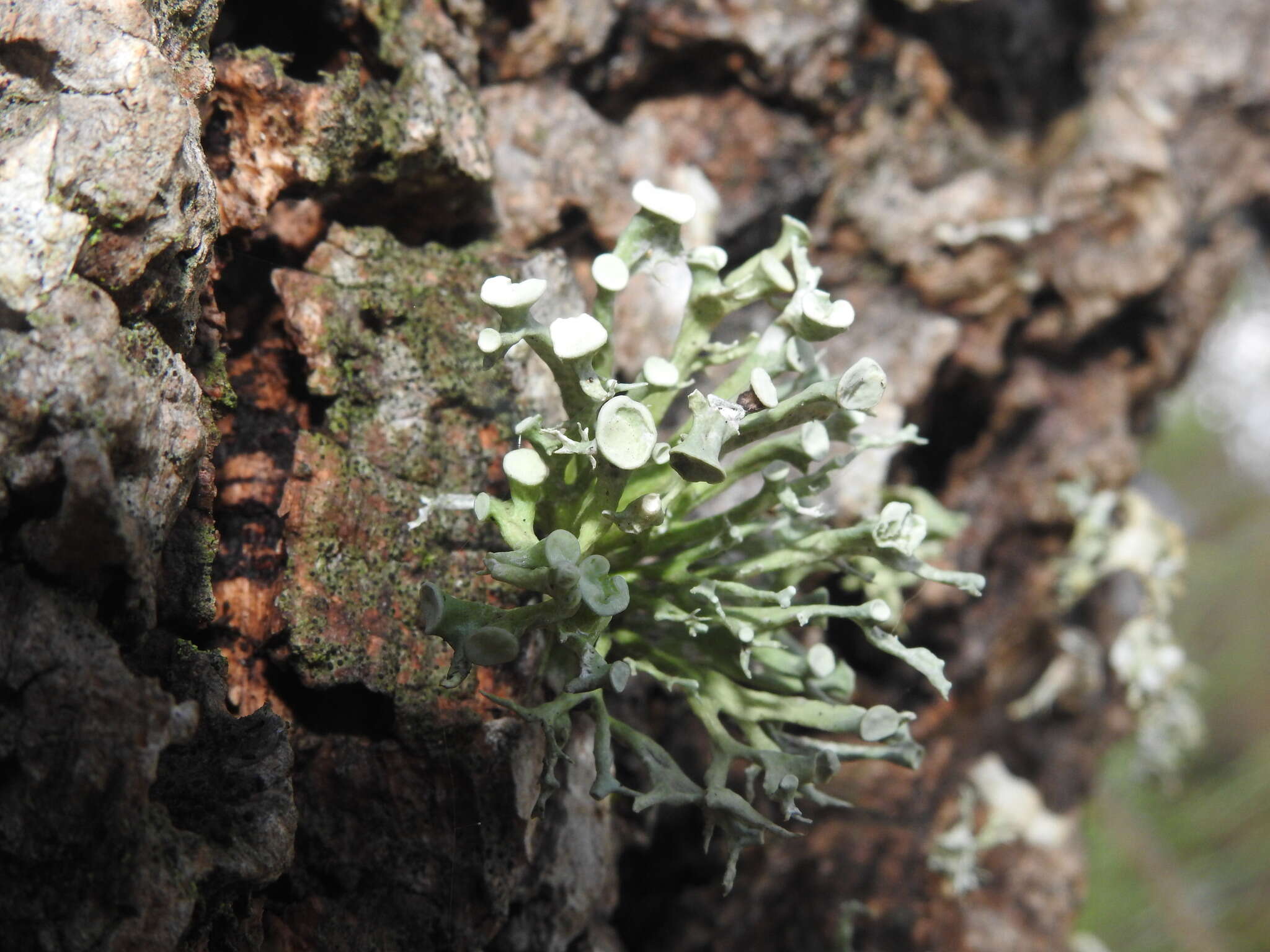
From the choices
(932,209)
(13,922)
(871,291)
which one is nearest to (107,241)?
(13,922)

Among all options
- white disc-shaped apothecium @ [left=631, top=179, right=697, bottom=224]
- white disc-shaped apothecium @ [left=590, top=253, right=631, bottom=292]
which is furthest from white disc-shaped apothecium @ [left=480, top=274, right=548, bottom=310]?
white disc-shaped apothecium @ [left=631, top=179, right=697, bottom=224]

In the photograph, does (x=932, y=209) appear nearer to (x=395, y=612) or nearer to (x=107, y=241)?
(x=395, y=612)

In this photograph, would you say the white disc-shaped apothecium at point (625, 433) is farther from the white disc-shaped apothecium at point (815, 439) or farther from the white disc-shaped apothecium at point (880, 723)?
the white disc-shaped apothecium at point (880, 723)

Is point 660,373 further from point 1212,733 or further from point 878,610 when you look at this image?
point 1212,733

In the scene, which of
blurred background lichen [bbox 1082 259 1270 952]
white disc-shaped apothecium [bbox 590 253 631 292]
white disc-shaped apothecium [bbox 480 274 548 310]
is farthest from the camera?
blurred background lichen [bbox 1082 259 1270 952]

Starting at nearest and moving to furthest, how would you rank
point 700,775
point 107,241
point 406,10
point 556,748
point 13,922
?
point 13,922 → point 107,241 → point 556,748 → point 406,10 → point 700,775

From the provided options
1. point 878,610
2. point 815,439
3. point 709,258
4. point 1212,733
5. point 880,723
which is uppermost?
point 709,258

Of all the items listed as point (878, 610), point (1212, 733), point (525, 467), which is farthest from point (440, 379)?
point (1212, 733)

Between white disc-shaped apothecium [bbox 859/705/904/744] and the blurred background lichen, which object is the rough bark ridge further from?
the blurred background lichen
